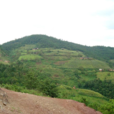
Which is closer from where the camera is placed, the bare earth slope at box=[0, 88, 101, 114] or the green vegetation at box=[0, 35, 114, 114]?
the bare earth slope at box=[0, 88, 101, 114]

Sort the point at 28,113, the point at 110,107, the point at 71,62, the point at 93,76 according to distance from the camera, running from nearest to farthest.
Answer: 1. the point at 28,113
2. the point at 110,107
3. the point at 93,76
4. the point at 71,62

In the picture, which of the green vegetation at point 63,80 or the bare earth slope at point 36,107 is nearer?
the bare earth slope at point 36,107

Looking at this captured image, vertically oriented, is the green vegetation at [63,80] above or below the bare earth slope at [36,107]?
below

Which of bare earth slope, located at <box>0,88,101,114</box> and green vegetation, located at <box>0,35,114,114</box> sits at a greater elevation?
bare earth slope, located at <box>0,88,101,114</box>

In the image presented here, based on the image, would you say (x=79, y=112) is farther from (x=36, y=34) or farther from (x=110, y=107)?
(x=36, y=34)

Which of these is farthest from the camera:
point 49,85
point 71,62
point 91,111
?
point 71,62

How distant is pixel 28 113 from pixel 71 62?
63.9 metres

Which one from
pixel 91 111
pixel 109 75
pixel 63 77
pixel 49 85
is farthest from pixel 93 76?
pixel 91 111

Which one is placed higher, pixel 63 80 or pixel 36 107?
pixel 36 107

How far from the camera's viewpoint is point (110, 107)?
53.5ft

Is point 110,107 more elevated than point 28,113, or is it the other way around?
point 28,113

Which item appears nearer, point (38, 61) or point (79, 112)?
point (79, 112)

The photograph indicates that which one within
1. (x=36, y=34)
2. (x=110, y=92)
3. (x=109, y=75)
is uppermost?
(x=36, y=34)

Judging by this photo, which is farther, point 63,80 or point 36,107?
point 63,80
